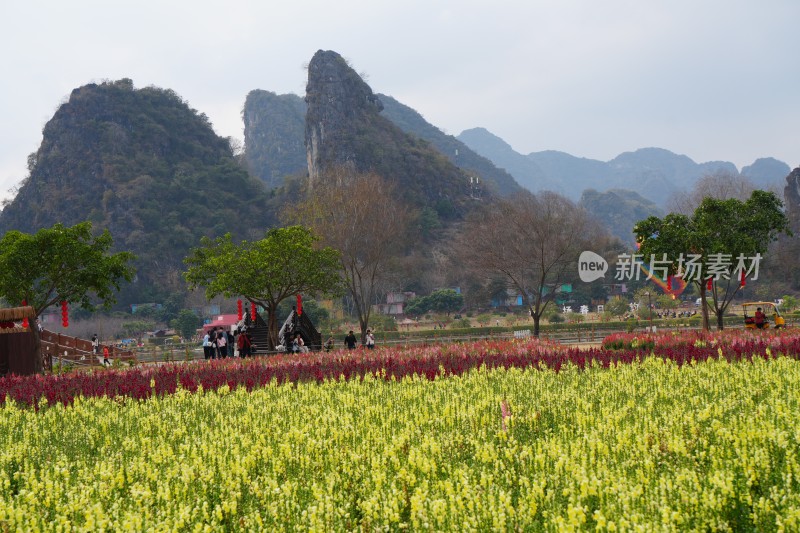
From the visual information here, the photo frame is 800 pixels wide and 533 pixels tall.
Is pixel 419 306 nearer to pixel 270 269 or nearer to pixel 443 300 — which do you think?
pixel 443 300

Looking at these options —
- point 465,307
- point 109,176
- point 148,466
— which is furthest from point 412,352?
point 109,176

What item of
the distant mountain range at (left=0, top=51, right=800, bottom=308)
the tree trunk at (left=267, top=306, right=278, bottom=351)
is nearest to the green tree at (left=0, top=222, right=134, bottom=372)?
the tree trunk at (left=267, top=306, right=278, bottom=351)

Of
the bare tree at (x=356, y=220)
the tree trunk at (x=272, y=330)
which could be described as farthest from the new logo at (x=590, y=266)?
the tree trunk at (x=272, y=330)

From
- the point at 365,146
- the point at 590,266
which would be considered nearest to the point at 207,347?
the point at 590,266

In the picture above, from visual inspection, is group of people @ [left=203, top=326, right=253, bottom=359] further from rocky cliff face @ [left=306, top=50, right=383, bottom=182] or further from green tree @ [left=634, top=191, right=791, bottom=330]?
rocky cliff face @ [left=306, top=50, right=383, bottom=182]

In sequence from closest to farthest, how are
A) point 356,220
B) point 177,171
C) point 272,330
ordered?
point 272,330 < point 356,220 < point 177,171

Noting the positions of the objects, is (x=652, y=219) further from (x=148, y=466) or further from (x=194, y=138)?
(x=194, y=138)

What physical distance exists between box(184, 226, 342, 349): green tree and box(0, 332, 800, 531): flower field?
17.7m

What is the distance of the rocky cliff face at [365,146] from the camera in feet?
402

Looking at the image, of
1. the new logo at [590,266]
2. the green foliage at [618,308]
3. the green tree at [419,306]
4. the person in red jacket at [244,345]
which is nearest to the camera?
the person in red jacket at [244,345]

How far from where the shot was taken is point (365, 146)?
416 feet

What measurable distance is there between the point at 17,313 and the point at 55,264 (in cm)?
214

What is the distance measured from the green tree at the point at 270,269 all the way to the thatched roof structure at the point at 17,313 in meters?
8.20

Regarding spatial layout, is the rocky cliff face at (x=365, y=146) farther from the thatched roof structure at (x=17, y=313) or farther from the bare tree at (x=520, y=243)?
the thatched roof structure at (x=17, y=313)
